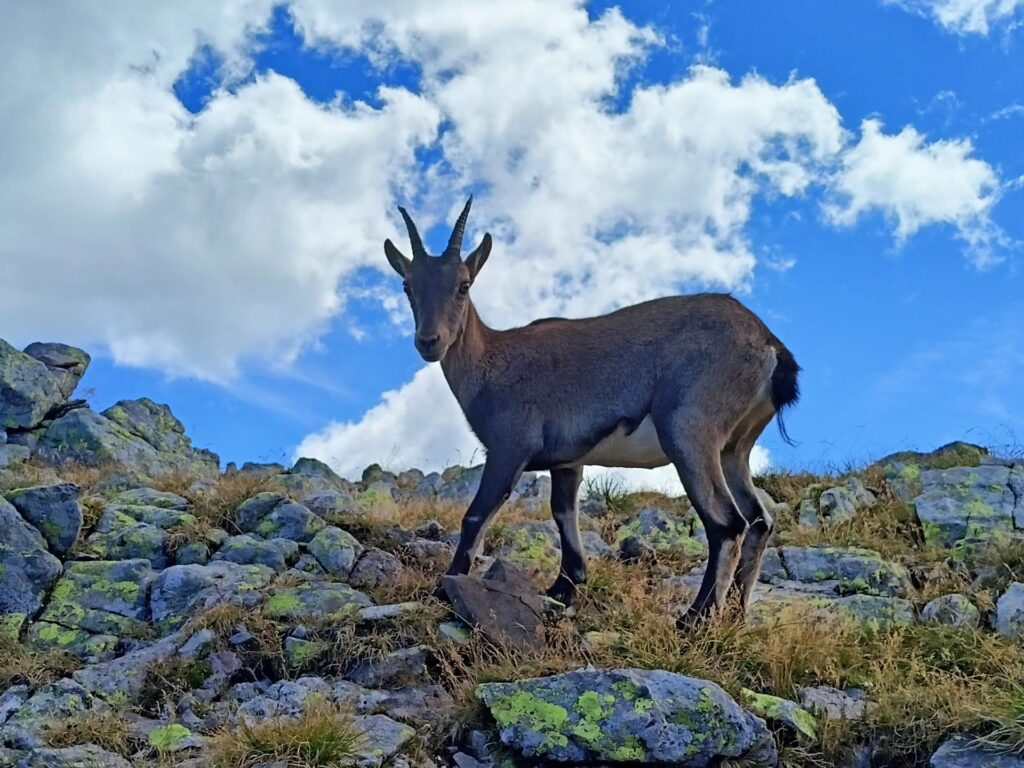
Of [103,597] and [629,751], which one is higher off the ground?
[103,597]

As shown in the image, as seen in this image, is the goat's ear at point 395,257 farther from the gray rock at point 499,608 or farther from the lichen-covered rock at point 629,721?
the lichen-covered rock at point 629,721

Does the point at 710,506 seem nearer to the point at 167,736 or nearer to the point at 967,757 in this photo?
the point at 967,757

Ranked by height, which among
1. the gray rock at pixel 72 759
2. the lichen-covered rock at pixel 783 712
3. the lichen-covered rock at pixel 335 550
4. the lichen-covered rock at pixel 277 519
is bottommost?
the lichen-covered rock at pixel 783 712

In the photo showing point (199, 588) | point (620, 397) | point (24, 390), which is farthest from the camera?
point (24, 390)

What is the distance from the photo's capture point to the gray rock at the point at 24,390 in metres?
20.2

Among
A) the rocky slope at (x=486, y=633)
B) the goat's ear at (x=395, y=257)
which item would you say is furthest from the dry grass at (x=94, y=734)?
the goat's ear at (x=395, y=257)

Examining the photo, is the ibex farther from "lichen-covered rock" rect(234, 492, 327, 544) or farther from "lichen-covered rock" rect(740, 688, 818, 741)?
"lichen-covered rock" rect(234, 492, 327, 544)

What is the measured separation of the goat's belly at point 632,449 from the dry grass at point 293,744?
3952 millimetres

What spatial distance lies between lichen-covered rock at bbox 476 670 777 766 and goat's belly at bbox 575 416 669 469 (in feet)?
9.73

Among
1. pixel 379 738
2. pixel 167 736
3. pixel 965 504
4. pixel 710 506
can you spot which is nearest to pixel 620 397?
pixel 710 506

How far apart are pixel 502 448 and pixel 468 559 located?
3.68 ft

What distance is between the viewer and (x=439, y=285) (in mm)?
10414

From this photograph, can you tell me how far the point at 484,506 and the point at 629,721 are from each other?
318 centimetres

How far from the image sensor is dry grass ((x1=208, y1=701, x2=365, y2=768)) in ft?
22.2
